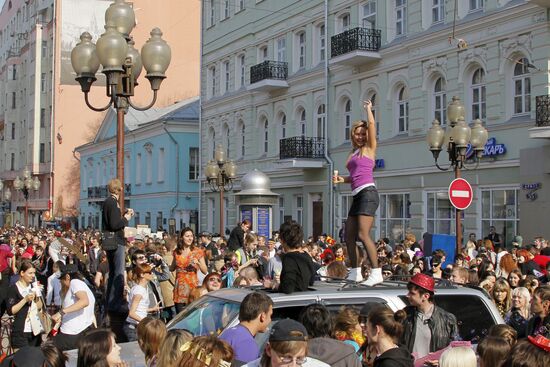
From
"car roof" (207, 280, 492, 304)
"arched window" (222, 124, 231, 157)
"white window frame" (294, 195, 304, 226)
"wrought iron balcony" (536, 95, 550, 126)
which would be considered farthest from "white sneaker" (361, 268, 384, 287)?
"arched window" (222, 124, 231, 157)

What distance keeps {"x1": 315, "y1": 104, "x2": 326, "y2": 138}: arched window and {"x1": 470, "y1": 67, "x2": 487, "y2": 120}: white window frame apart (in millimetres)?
9269

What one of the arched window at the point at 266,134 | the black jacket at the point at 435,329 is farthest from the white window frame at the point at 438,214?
the black jacket at the point at 435,329

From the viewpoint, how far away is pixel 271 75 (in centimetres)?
3738

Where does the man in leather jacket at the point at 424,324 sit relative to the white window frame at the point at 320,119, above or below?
below

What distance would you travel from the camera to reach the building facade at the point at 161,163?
51.0m

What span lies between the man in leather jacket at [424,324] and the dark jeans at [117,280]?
4.61 m

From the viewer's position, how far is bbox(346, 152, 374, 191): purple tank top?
8594mm

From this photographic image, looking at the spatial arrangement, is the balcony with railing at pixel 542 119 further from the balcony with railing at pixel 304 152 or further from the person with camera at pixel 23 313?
the person with camera at pixel 23 313

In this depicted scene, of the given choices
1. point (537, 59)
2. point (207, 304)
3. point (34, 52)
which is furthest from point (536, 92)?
point (34, 52)

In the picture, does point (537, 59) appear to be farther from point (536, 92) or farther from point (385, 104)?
point (385, 104)

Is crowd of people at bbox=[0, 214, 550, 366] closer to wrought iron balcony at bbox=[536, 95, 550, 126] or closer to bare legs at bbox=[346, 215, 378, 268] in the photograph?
bare legs at bbox=[346, 215, 378, 268]

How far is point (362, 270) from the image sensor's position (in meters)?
9.02

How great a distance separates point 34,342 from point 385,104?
833 inches

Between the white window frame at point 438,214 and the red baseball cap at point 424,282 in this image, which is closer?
the red baseball cap at point 424,282
